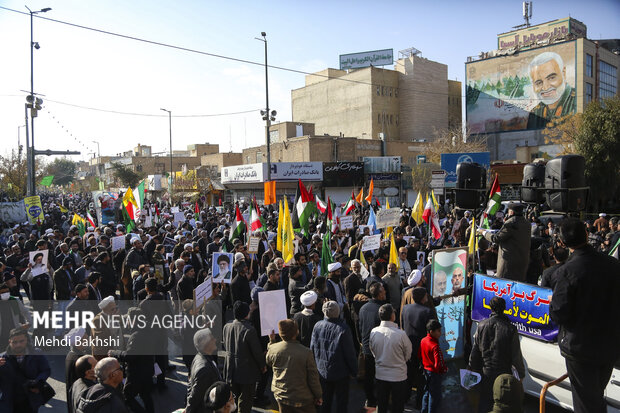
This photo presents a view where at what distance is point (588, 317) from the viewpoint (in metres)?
3.30

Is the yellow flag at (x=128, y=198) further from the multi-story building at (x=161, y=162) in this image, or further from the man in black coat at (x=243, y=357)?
the multi-story building at (x=161, y=162)

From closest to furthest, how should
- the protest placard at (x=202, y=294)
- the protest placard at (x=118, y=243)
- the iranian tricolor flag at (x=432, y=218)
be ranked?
the protest placard at (x=202, y=294) → the protest placard at (x=118, y=243) → the iranian tricolor flag at (x=432, y=218)

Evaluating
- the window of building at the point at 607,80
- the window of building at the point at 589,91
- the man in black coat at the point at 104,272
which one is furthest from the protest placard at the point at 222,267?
the window of building at the point at 607,80

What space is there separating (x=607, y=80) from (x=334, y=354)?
2580 inches

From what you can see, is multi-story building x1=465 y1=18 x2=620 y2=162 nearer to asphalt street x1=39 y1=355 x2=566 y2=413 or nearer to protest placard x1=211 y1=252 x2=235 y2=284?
protest placard x1=211 y1=252 x2=235 y2=284

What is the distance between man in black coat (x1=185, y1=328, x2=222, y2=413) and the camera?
14.2 feet

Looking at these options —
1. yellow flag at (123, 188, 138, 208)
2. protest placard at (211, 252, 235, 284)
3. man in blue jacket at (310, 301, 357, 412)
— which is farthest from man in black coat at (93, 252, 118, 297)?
yellow flag at (123, 188, 138, 208)

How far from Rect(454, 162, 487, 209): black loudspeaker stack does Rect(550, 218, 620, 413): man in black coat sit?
17.7 feet

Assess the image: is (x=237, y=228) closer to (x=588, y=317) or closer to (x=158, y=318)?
(x=158, y=318)

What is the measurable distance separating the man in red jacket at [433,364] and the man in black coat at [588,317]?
200 centimetres

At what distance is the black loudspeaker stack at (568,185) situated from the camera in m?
7.21

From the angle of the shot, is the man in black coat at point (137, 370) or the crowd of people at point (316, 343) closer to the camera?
the crowd of people at point (316, 343)

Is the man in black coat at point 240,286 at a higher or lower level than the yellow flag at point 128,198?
lower

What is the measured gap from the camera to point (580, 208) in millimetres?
7309
